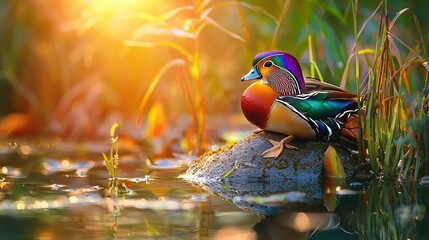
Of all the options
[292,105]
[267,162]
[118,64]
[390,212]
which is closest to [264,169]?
[267,162]

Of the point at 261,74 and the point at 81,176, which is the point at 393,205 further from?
the point at 81,176

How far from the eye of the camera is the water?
2.84 meters

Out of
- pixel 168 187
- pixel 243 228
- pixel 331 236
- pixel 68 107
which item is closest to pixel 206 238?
pixel 243 228

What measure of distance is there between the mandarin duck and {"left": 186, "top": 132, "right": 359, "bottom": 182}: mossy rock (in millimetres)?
52

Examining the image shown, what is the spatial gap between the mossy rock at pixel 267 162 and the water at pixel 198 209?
105 millimetres

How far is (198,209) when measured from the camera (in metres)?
3.30

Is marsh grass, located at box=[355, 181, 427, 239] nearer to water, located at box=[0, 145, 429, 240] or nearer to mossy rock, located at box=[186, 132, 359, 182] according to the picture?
water, located at box=[0, 145, 429, 240]

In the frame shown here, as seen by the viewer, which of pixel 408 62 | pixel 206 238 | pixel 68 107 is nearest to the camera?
pixel 206 238

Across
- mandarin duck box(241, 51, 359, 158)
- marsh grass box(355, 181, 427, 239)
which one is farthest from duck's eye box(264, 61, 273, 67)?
marsh grass box(355, 181, 427, 239)

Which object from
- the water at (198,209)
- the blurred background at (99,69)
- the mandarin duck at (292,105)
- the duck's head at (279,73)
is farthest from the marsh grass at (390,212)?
the blurred background at (99,69)

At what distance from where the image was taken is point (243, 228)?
2.92 meters

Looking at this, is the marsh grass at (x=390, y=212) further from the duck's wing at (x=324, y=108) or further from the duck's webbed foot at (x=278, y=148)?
the duck's webbed foot at (x=278, y=148)

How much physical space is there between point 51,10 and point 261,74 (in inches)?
136

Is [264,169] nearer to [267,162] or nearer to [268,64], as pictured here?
[267,162]
